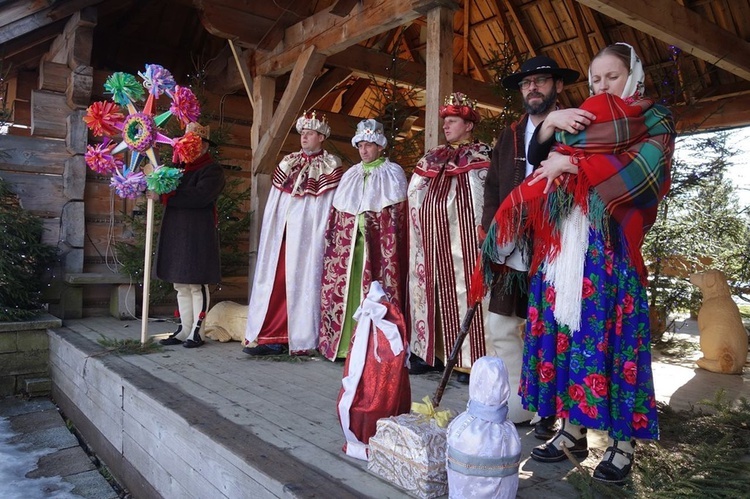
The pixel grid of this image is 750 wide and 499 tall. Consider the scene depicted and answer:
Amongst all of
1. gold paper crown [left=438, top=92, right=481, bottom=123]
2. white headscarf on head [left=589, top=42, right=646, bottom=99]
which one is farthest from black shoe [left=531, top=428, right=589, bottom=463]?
gold paper crown [left=438, top=92, right=481, bottom=123]

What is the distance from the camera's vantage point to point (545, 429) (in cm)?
250

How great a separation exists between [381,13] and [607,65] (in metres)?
2.40

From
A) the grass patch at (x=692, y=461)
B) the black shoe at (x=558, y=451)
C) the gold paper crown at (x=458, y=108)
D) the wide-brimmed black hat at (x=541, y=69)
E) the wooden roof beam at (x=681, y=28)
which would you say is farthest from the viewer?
the wooden roof beam at (x=681, y=28)

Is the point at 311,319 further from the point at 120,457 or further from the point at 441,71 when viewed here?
the point at 441,71

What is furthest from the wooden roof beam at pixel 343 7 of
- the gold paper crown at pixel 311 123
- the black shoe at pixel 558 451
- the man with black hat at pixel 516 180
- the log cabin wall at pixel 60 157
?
the black shoe at pixel 558 451

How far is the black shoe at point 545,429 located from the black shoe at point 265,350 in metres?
2.18

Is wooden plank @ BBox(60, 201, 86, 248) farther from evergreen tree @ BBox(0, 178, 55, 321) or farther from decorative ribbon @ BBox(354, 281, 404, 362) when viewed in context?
decorative ribbon @ BBox(354, 281, 404, 362)

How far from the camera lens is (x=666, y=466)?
7.13 ft

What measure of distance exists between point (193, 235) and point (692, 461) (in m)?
3.43

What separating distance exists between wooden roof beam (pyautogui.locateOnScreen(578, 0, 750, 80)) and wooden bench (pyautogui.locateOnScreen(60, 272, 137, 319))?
14.7 ft

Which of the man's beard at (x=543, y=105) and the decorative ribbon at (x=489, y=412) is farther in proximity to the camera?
the man's beard at (x=543, y=105)

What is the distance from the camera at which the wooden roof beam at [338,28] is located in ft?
12.9

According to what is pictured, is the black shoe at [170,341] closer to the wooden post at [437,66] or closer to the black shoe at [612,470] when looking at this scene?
the wooden post at [437,66]

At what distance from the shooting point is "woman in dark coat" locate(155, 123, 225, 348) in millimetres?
4367
